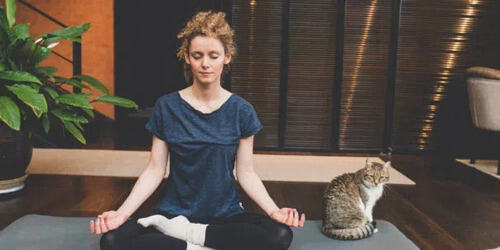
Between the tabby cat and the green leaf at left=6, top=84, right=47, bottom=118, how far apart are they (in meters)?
1.44

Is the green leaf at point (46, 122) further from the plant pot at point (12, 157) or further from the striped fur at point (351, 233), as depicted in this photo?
the striped fur at point (351, 233)

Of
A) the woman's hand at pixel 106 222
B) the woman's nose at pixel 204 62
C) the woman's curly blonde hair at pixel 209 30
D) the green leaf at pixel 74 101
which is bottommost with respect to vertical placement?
the woman's hand at pixel 106 222

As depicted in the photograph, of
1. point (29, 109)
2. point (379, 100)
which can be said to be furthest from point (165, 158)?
point (379, 100)

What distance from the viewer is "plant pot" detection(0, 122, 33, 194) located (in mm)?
2721

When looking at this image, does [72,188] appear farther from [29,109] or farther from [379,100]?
[379,100]

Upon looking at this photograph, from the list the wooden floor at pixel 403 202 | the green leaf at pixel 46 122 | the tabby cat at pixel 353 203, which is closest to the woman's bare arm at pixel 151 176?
the tabby cat at pixel 353 203

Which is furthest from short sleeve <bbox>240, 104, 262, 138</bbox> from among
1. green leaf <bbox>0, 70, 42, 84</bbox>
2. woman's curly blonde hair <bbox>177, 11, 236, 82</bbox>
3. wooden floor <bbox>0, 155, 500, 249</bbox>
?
green leaf <bbox>0, 70, 42, 84</bbox>

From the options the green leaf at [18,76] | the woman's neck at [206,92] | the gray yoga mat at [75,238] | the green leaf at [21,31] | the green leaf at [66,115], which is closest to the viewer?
the woman's neck at [206,92]

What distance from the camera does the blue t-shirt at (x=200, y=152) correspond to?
1.65 meters

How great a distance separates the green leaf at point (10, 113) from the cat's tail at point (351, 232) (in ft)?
5.06

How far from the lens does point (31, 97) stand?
8.09 ft

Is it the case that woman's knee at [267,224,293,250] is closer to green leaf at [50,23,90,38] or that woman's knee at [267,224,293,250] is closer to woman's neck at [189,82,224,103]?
woman's neck at [189,82,224,103]

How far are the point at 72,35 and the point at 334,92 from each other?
2389mm

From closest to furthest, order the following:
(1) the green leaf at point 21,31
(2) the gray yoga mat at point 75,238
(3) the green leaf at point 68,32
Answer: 1. (2) the gray yoga mat at point 75,238
2. (1) the green leaf at point 21,31
3. (3) the green leaf at point 68,32
